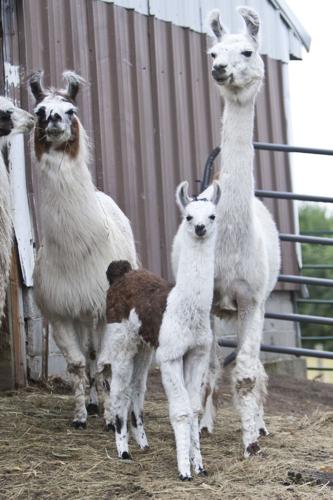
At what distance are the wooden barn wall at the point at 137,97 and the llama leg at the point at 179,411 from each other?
3126mm

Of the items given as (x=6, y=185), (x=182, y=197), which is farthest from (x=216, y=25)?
(x=6, y=185)

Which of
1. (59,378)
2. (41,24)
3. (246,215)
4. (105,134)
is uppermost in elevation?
(41,24)

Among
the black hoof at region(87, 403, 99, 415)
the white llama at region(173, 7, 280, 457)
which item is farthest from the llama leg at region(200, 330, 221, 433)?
the black hoof at region(87, 403, 99, 415)

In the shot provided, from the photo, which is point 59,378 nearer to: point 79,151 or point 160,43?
point 79,151

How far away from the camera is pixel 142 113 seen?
937 centimetres

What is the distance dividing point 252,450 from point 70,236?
6.10 ft

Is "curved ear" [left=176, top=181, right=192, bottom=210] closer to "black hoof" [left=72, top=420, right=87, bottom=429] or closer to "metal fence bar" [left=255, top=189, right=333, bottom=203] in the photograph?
"black hoof" [left=72, top=420, right=87, bottom=429]

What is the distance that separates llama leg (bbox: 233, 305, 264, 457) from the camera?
6.02m

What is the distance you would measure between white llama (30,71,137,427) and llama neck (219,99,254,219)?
1.01 meters

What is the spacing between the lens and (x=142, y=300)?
5758mm

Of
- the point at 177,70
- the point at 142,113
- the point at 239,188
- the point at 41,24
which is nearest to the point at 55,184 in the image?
the point at 239,188

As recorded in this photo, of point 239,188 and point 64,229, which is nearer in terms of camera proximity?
point 239,188

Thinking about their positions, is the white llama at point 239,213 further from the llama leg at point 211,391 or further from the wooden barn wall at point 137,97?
the wooden barn wall at point 137,97

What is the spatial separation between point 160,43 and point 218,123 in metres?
1.10
